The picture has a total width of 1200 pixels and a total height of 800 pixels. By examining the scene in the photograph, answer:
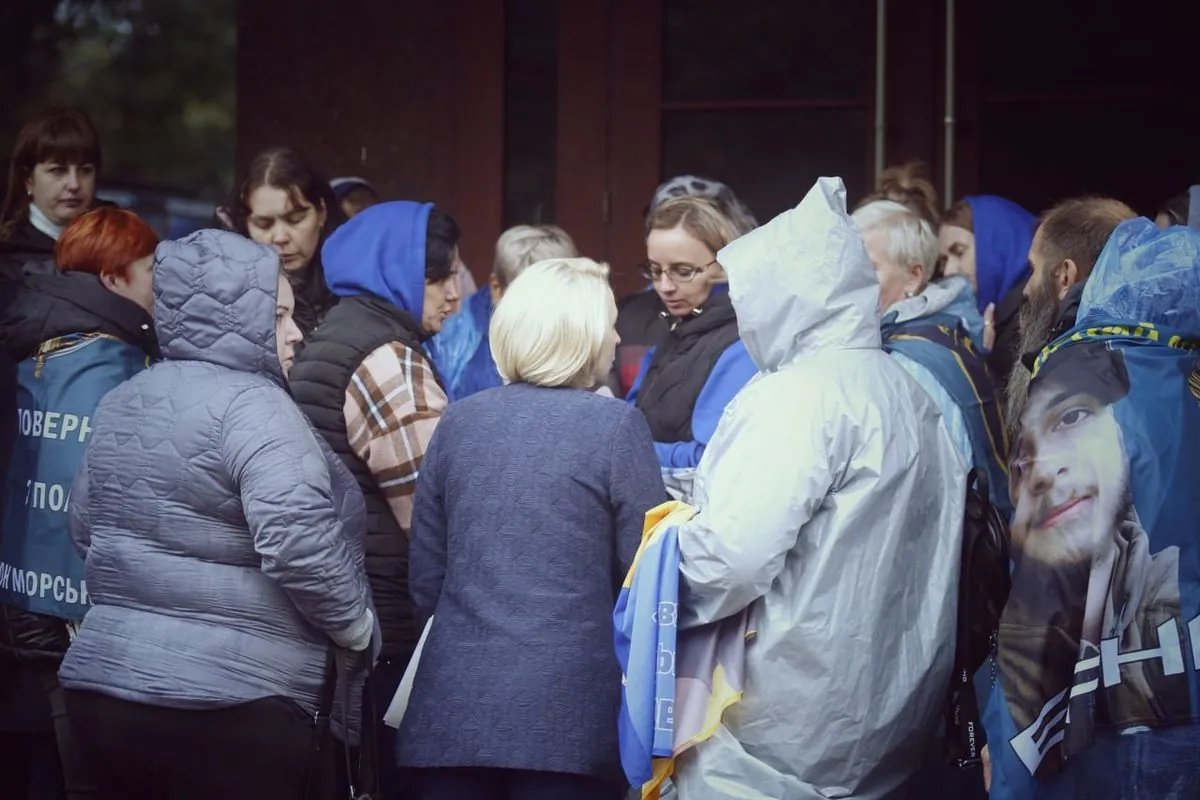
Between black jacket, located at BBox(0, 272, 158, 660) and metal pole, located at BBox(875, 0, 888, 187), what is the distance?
114 inches

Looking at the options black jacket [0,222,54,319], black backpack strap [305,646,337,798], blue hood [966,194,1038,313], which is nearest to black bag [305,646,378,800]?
black backpack strap [305,646,337,798]

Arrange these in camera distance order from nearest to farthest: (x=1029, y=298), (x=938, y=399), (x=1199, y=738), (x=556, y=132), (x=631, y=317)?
(x=1199, y=738) → (x=1029, y=298) → (x=938, y=399) → (x=631, y=317) → (x=556, y=132)

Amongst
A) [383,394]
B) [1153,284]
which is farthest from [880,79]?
[1153,284]

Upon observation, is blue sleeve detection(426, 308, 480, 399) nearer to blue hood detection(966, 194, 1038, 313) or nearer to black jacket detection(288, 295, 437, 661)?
black jacket detection(288, 295, 437, 661)

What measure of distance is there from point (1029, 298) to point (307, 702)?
1843mm

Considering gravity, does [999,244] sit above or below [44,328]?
above

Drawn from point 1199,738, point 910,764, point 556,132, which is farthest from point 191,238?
point 556,132

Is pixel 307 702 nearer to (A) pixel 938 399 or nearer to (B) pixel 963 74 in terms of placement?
(A) pixel 938 399

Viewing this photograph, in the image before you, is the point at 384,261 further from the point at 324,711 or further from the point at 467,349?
the point at 467,349

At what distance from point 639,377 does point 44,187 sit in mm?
1887

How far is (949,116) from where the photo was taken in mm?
5988

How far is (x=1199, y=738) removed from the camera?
3184mm

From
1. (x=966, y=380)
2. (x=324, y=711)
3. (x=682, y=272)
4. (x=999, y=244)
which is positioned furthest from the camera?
(x=999, y=244)

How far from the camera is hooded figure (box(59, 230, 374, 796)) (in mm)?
A: 3344
